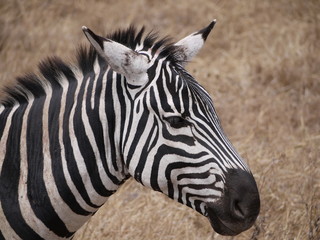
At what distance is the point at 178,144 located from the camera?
325 centimetres

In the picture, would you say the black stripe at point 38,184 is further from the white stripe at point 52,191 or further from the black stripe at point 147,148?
the black stripe at point 147,148

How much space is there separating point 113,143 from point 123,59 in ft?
1.73

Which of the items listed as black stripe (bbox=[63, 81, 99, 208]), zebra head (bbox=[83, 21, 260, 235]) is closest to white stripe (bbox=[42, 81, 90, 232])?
black stripe (bbox=[63, 81, 99, 208])

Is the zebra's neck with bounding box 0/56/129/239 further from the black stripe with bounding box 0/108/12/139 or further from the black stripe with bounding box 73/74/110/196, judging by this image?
the black stripe with bounding box 0/108/12/139

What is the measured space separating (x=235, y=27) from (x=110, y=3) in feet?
8.31

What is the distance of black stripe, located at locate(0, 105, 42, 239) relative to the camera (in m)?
3.40

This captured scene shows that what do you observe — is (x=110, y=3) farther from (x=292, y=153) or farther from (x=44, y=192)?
(x=44, y=192)

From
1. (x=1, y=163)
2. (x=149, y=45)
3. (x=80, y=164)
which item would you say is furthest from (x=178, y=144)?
(x=1, y=163)

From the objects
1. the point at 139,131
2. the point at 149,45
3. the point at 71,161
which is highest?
the point at 149,45

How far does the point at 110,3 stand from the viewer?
10.5 meters

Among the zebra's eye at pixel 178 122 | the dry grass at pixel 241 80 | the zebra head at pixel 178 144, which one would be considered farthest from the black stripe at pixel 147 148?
the dry grass at pixel 241 80

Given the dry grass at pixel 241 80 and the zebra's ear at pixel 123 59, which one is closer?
the zebra's ear at pixel 123 59

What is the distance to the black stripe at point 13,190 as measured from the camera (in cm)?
340

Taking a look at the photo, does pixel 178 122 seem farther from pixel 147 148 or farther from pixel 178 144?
pixel 147 148
